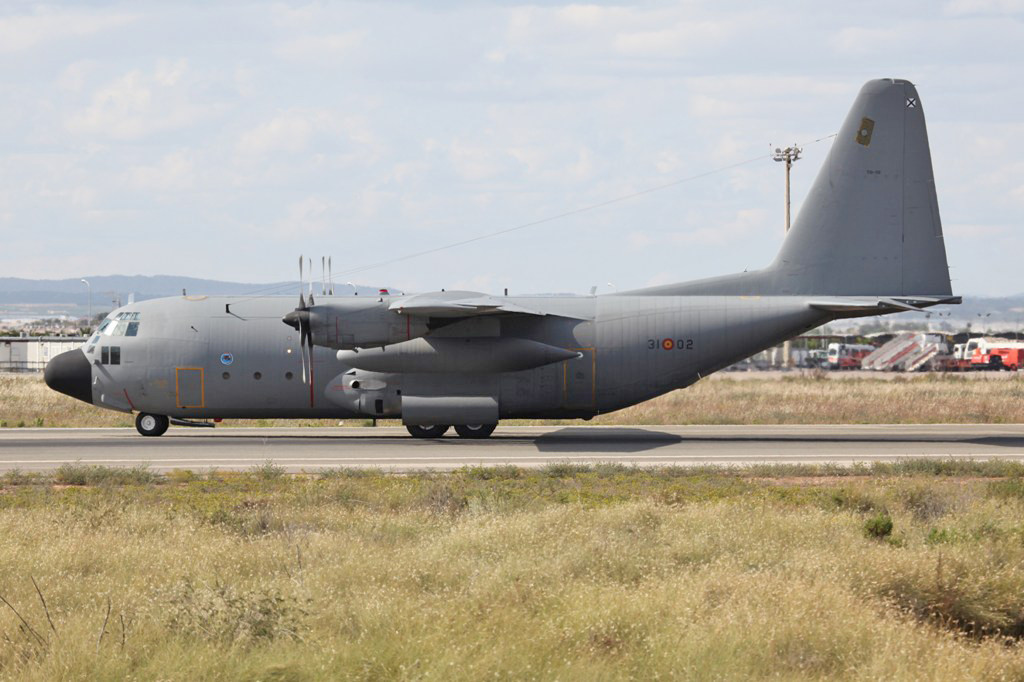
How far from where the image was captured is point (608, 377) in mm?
31344

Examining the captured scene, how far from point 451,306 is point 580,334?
4.35 metres

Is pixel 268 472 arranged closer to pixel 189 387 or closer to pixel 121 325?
pixel 189 387

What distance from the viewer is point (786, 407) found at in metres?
45.2

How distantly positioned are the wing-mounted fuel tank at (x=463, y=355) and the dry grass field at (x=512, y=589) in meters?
11.6

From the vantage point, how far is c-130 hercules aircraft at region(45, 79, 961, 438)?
101 feet

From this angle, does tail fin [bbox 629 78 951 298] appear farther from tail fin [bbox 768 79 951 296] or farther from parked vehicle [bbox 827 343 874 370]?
parked vehicle [bbox 827 343 874 370]

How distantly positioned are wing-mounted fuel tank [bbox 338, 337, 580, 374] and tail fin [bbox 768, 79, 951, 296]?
27.8 feet

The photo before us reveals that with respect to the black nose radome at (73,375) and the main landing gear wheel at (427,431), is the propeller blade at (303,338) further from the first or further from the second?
the black nose radome at (73,375)

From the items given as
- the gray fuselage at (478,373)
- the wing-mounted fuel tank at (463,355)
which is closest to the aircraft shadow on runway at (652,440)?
the gray fuselage at (478,373)

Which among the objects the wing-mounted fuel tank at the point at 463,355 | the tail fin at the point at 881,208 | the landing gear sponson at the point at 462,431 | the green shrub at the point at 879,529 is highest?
the tail fin at the point at 881,208

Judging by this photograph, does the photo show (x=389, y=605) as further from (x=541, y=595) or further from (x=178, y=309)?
(x=178, y=309)

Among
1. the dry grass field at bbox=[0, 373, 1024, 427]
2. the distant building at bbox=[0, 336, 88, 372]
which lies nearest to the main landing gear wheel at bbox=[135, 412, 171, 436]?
the dry grass field at bbox=[0, 373, 1024, 427]

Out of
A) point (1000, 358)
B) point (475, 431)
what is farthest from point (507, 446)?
point (1000, 358)

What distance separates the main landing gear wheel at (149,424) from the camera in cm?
3391
